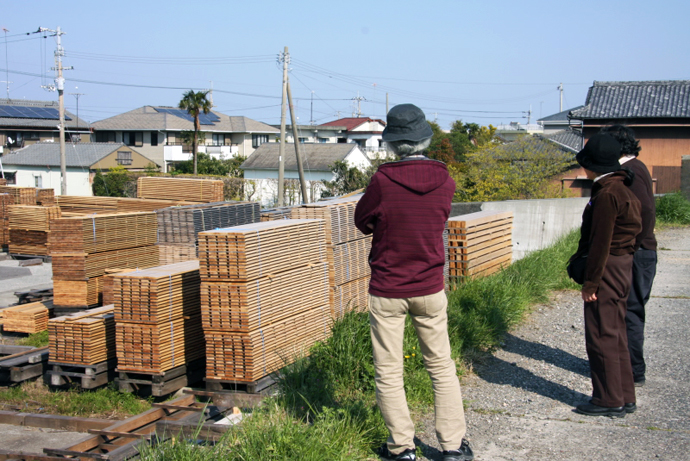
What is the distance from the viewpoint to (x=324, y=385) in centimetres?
479

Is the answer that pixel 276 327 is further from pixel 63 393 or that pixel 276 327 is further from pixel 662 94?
pixel 662 94

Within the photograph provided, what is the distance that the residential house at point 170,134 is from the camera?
63.6m

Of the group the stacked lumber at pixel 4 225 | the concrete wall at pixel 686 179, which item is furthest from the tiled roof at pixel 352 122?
the stacked lumber at pixel 4 225

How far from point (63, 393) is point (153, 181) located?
7513 millimetres

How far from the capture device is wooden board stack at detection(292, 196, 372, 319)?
747 cm

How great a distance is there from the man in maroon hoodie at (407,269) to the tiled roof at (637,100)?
30.7 m

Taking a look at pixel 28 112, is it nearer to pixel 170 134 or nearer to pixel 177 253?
pixel 170 134

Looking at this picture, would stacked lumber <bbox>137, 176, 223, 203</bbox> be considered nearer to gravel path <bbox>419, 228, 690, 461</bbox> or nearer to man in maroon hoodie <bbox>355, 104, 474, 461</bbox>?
gravel path <bbox>419, 228, 690, 461</bbox>

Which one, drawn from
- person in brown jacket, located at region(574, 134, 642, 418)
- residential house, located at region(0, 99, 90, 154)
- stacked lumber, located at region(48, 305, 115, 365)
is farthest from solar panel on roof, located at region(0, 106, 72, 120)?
person in brown jacket, located at region(574, 134, 642, 418)

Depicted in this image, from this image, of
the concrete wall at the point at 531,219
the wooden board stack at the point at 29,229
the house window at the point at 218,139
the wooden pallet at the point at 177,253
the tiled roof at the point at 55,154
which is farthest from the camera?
the house window at the point at 218,139

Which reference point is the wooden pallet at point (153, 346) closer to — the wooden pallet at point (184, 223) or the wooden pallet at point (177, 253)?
the wooden pallet at point (177, 253)

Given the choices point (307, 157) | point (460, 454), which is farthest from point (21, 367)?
point (307, 157)

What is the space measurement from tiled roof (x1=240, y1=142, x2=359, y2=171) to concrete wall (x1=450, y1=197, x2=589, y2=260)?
4134 cm

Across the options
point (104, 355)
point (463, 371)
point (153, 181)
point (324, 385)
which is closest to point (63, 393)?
point (104, 355)
